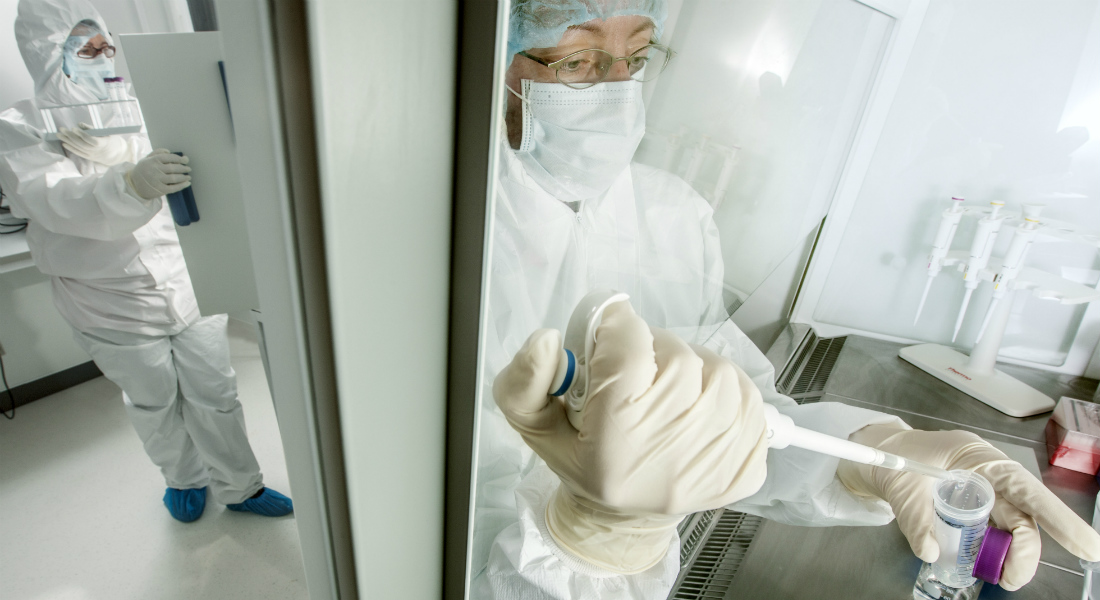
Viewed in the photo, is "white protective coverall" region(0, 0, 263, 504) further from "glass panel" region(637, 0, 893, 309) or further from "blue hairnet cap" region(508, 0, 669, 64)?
"glass panel" region(637, 0, 893, 309)

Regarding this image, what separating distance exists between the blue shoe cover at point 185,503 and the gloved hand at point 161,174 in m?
1.09

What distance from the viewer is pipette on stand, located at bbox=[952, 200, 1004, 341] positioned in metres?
1.24

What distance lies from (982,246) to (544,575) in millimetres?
1375

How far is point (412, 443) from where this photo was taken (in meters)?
0.43

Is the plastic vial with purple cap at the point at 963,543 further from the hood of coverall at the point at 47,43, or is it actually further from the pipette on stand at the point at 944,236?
the hood of coverall at the point at 47,43

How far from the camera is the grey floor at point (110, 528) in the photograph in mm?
1476

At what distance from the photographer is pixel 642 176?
2.52 ft

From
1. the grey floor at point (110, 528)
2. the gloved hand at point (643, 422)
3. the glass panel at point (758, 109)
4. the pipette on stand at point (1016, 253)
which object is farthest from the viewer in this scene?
the grey floor at point (110, 528)

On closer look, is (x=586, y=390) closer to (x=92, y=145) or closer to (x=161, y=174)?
(x=161, y=174)

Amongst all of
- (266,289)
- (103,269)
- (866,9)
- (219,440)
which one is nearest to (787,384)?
(866,9)

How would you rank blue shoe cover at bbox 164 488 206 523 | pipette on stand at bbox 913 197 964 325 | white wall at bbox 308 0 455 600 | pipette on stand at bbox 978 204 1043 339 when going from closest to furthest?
white wall at bbox 308 0 455 600
pipette on stand at bbox 978 204 1043 339
pipette on stand at bbox 913 197 964 325
blue shoe cover at bbox 164 488 206 523

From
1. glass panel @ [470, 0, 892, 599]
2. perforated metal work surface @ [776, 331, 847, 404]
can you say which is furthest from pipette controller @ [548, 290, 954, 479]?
perforated metal work surface @ [776, 331, 847, 404]

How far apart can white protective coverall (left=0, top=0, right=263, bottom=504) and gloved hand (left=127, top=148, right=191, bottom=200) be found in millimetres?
86

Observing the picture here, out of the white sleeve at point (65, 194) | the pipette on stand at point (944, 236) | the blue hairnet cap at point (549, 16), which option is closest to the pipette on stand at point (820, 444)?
the blue hairnet cap at point (549, 16)
